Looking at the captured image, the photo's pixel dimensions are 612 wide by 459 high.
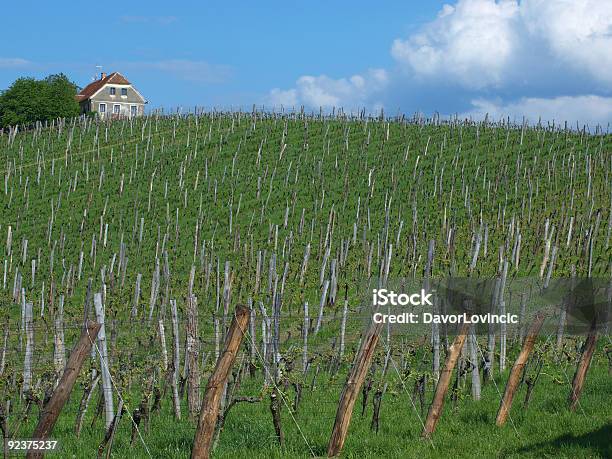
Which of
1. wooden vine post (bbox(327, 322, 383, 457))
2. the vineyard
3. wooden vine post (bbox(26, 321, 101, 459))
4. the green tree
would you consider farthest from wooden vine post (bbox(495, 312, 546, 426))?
the green tree

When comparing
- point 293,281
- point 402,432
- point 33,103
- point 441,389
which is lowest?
point 293,281

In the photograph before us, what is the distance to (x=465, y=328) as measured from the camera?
9805 mm

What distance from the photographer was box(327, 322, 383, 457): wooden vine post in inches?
340

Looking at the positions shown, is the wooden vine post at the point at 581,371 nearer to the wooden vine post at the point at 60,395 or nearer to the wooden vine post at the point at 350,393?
the wooden vine post at the point at 350,393

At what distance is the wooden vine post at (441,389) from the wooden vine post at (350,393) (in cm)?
119

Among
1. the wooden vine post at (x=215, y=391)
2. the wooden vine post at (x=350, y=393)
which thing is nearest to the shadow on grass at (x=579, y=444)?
the wooden vine post at (x=350, y=393)

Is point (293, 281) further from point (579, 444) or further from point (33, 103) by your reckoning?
point (33, 103)

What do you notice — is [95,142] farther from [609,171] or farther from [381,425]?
[381,425]

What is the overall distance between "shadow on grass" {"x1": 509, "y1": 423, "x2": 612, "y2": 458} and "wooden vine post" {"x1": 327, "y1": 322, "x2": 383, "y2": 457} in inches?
70.1

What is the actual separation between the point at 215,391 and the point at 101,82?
294 feet

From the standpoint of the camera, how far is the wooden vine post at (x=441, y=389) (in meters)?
9.45

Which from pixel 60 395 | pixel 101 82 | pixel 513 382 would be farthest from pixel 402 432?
pixel 101 82

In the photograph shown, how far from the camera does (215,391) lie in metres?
8.12

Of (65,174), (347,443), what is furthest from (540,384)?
(65,174)
